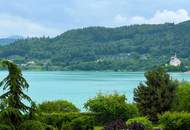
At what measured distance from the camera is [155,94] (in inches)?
1544

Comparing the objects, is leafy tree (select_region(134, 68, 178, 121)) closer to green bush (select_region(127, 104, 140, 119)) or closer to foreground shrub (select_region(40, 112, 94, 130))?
green bush (select_region(127, 104, 140, 119))

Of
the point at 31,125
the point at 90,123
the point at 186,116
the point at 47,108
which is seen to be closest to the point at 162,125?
the point at 186,116

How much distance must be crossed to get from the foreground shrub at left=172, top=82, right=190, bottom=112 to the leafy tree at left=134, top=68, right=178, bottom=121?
1.68ft

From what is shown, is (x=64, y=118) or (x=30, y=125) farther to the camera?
(x=64, y=118)

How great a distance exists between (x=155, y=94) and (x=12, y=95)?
26.2m

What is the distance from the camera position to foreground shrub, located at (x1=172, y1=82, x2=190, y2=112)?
Answer: 3967 centimetres

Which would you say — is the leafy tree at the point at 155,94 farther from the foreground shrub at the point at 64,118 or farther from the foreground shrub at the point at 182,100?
the foreground shrub at the point at 64,118

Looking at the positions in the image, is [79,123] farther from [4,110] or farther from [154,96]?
[4,110]

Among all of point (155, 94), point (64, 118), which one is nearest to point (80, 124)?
point (64, 118)

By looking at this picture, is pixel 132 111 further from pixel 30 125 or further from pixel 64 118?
pixel 30 125

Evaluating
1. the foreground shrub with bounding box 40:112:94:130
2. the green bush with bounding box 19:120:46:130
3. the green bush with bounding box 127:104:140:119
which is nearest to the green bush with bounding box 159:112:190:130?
the foreground shrub with bounding box 40:112:94:130

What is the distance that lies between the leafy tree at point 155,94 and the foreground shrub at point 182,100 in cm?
51

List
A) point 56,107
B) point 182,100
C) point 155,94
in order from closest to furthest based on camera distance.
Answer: point 155,94
point 56,107
point 182,100

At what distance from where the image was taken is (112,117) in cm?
3834
